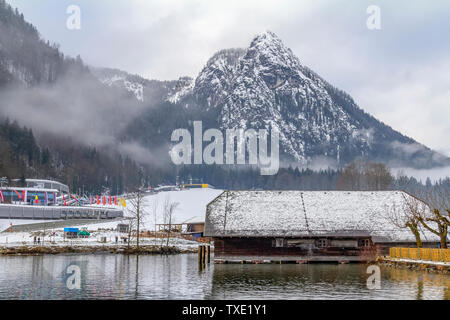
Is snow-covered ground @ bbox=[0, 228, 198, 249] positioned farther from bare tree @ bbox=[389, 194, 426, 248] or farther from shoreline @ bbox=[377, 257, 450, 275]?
shoreline @ bbox=[377, 257, 450, 275]

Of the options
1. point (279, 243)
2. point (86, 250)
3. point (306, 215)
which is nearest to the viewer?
point (279, 243)

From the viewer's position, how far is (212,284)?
34188 mm

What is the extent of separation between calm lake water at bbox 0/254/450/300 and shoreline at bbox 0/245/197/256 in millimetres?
24371

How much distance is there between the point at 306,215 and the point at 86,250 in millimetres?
34208

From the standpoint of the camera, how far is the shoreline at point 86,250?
6750 cm

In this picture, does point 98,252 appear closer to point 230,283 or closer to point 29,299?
point 230,283

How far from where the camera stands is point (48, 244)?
7262 cm

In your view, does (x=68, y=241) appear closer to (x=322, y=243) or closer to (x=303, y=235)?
(x=303, y=235)

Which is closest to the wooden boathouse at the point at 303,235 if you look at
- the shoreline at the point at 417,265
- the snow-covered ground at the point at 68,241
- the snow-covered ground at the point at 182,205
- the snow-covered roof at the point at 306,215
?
the snow-covered roof at the point at 306,215

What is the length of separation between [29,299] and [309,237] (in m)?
35.9

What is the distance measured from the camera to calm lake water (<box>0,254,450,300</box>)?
92.7ft

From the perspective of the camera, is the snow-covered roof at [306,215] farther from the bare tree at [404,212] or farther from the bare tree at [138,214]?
the bare tree at [138,214]

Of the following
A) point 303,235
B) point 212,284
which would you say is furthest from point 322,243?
point 212,284

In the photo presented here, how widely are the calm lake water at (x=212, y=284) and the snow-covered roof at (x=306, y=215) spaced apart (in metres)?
11.5
